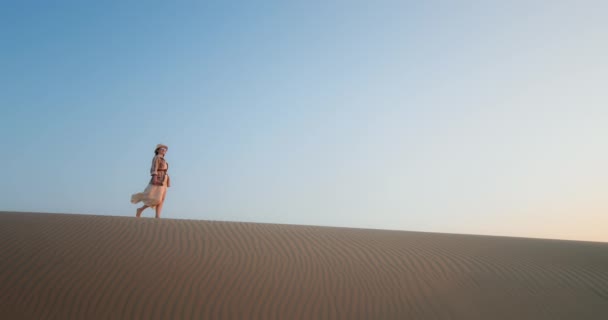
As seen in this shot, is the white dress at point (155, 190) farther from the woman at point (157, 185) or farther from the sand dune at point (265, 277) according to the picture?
the sand dune at point (265, 277)

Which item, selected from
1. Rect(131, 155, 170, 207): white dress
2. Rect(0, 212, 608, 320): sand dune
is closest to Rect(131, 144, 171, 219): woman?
Rect(131, 155, 170, 207): white dress

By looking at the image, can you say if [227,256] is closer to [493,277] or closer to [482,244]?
[493,277]

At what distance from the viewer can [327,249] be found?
8602 mm

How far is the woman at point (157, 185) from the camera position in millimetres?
12867

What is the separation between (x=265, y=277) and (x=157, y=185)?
7.14 meters

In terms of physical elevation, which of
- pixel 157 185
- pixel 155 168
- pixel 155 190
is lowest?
pixel 155 190

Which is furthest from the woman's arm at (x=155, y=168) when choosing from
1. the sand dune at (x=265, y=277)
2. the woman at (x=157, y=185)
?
the sand dune at (x=265, y=277)

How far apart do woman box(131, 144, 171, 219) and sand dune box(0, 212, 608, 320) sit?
3.25 metres

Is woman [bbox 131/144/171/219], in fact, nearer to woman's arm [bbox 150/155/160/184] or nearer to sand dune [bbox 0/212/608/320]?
woman's arm [bbox 150/155/160/184]

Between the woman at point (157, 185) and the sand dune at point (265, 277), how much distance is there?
3.25 meters

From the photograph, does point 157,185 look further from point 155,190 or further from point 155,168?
point 155,168

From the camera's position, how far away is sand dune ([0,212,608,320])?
18.2 ft

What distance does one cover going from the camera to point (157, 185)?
42.3 feet

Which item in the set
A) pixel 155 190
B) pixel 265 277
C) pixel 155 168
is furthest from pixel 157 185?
pixel 265 277
